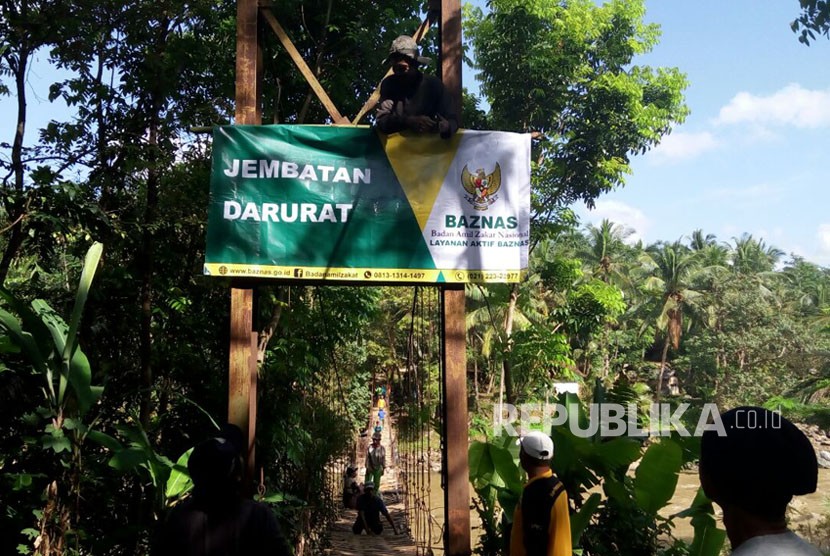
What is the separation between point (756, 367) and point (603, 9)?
19112 mm

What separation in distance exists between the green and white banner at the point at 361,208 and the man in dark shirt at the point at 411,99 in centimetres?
9

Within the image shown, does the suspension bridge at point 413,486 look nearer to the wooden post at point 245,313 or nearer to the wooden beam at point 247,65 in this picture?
the wooden post at point 245,313

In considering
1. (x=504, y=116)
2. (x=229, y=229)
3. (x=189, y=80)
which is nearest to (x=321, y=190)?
(x=229, y=229)

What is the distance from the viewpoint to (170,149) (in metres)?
6.56

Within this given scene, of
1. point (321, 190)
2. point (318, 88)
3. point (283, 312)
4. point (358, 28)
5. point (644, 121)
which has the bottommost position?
point (283, 312)

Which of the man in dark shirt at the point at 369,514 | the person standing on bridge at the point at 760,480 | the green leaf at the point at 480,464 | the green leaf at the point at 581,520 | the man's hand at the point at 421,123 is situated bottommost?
the man in dark shirt at the point at 369,514

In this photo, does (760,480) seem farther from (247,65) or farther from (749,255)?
(749,255)

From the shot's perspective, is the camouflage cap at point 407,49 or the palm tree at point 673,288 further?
the palm tree at point 673,288

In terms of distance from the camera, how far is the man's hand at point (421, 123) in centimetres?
421

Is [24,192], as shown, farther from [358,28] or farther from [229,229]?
[358,28]

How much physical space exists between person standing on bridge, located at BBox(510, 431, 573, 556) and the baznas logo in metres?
1.76

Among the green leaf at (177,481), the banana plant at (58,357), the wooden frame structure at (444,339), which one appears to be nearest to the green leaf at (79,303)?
the banana plant at (58,357)

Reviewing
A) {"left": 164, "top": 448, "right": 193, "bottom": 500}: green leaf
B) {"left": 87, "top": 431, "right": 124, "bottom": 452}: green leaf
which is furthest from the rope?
{"left": 87, "top": 431, "right": 124, "bottom": 452}: green leaf

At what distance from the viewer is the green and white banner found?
4.18 m
